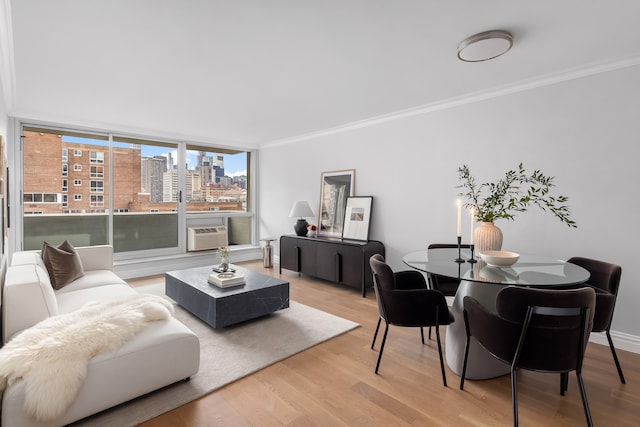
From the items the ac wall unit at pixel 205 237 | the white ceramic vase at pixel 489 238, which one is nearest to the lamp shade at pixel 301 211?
the ac wall unit at pixel 205 237

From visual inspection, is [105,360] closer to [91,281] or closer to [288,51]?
[91,281]

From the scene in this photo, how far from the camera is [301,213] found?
5293 mm

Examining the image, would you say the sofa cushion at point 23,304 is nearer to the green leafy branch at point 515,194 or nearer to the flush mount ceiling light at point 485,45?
the green leafy branch at point 515,194

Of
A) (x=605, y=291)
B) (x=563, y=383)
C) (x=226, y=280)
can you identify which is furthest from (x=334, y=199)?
(x=563, y=383)

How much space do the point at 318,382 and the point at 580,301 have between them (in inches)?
65.2

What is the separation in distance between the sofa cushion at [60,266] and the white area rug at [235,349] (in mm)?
1092

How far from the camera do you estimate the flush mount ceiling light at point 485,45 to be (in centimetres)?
228

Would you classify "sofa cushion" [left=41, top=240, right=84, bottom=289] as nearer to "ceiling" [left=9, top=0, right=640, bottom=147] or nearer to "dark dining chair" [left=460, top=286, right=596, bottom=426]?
"ceiling" [left=9, top=0, right=640, bottom=147]

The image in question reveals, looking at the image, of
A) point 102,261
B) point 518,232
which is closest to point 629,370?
point 518,232

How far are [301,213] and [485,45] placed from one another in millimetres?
3515

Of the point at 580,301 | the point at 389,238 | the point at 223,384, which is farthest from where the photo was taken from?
the point at 389,238

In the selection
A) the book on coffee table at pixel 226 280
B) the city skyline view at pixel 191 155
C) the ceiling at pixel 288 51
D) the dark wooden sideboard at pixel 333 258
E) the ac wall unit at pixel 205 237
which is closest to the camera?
the ceiling at pixel 288 51

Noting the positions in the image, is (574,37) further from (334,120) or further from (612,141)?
Answer: (334,120)

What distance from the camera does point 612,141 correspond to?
9.19 feet
